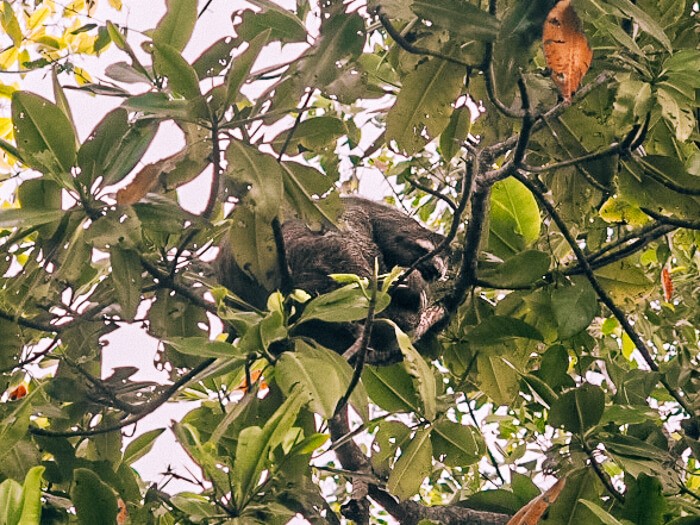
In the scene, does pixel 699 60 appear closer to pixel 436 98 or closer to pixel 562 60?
pixel 562 60

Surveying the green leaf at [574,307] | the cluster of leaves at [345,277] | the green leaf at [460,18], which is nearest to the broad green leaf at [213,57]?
the cluster of leaves at [345,277]

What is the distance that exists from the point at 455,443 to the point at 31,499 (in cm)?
74

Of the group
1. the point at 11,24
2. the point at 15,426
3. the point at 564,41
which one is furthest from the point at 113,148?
the point at 11,24

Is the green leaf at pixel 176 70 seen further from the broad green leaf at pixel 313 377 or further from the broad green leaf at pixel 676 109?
the broad green leaf at pixel 676 109

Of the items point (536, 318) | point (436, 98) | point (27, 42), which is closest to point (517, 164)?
point (436, 98)

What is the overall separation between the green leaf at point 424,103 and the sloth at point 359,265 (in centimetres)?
19

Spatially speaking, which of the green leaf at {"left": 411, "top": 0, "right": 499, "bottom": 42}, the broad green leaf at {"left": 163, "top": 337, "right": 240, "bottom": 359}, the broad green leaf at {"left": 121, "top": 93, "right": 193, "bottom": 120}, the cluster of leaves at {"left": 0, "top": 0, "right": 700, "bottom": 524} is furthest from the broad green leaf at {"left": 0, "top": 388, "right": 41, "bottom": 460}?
the green leaf at {"left": 411, "top": 0, "right": 499, "bottom": 42}

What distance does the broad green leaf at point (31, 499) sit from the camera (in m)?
1.06

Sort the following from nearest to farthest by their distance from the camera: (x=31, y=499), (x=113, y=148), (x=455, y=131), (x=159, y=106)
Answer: (x=31, y=499) → (x=159, y=106) → (x=113, y=148) → (x=455, y=131)

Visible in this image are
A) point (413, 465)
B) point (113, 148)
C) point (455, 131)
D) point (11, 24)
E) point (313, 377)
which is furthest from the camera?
point (11, 24)

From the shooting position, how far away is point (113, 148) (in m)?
1.40

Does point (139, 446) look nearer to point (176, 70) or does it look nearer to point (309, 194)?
point (309, 194)

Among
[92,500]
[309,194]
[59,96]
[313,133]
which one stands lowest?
[92,500]

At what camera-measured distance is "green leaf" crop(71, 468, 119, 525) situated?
1218 millimetres
